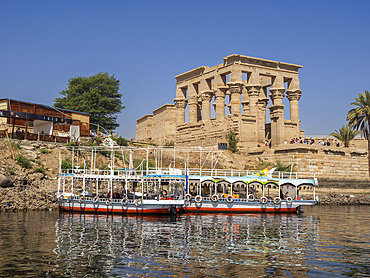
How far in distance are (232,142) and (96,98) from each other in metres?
27.8

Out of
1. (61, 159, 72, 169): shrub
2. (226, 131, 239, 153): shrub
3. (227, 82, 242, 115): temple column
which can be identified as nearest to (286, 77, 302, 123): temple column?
(227, 82, 242, 115): temple column

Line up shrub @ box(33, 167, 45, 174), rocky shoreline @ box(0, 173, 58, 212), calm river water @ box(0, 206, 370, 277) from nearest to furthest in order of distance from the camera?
1. calm river water @ box(0, 206, 370, 277)
2. rocky shoreline @ box(0, 173, 58, 212)
3. shrub @ box(33, 167, 45, 174)

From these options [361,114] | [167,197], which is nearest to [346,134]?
[361,114]

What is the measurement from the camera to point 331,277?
1439cm

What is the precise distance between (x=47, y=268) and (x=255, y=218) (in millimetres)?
21216

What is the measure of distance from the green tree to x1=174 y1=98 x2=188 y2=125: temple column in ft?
35.0

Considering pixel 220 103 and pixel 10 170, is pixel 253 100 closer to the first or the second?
pixel 220 103

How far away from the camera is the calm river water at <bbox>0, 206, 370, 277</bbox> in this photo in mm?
15164

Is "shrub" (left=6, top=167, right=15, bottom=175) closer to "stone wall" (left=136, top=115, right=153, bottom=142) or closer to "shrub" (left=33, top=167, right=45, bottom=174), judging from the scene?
"shrub" (left=33, top=167, right=45, bottom=174)

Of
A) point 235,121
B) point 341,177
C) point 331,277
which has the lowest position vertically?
point 331,277

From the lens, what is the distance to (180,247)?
Answer: 64.5 feet

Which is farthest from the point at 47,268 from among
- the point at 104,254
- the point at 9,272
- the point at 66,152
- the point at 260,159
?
the point at 260,159

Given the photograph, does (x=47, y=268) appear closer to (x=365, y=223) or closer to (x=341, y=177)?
(x=365, y=223)

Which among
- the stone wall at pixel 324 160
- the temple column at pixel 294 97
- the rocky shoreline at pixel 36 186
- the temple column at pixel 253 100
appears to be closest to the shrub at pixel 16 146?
the rocky shoreline at pixel 36 186
